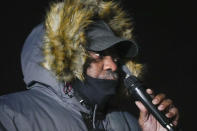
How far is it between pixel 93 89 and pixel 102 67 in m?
0.09

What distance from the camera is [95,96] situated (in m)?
1.17

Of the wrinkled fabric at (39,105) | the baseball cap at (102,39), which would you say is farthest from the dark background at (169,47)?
the wrinkled fabric at (39,105)

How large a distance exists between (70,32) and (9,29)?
0.76 meters

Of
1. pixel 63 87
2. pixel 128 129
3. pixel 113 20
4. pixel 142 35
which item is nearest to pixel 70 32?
pixel 63 87

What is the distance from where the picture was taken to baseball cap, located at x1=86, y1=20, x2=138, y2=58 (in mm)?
1172

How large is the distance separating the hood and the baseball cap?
17 centimetres

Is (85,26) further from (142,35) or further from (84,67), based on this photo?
(142,35)

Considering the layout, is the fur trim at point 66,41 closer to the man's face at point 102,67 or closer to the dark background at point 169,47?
the man's face at point 102,67

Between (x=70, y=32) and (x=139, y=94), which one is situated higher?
(x=70, y=32)

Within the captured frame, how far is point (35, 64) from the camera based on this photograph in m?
1.14

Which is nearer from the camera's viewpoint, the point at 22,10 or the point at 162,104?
the point at 162,104

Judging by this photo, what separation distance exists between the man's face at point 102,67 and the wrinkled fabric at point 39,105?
119mm

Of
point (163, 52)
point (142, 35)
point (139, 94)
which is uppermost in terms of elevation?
point (139, 94)

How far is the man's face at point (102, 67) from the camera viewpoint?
116 cm
